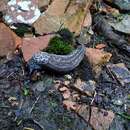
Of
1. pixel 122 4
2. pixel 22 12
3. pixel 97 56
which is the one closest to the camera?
pixel 97 56

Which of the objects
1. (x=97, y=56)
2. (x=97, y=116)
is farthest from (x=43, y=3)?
(x=97, y=116)

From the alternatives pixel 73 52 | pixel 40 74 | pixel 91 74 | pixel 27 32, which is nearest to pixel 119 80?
pixel 91 74

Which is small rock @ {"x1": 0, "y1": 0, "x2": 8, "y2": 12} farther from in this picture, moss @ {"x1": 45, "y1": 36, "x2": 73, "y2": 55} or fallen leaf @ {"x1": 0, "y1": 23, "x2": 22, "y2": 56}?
moss @ {"x1": 45, "y1": 36, "x2": 73, "y2": 55}

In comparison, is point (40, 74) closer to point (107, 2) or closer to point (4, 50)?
point (4, 50)

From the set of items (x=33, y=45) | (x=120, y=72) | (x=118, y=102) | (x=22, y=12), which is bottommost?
(x=118, y=102)

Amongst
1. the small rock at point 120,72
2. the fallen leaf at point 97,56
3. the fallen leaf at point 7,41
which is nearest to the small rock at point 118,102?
the small rock at point 120,72

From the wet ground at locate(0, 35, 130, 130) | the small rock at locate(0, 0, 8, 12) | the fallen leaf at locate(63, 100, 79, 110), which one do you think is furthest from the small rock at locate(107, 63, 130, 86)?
the small rock at locate(0, 0, 8, 12)

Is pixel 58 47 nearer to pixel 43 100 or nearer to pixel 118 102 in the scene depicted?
pixel 43 100

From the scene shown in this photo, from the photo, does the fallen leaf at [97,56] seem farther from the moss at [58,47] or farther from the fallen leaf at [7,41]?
the fallen leaf at [7,41]
